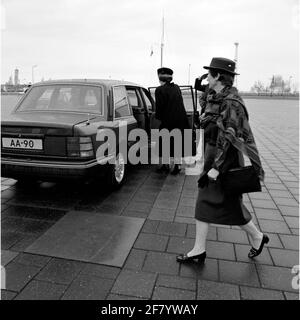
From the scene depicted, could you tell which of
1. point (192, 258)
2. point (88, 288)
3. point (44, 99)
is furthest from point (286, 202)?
point (44, 99)

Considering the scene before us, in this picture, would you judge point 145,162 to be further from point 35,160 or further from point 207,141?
point 207,141

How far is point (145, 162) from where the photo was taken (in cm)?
718

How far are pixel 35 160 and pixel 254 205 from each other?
9.95 ft

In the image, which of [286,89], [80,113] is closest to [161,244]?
[80,113]

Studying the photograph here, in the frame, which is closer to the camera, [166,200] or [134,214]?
[134,214]

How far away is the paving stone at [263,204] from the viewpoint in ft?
15.0

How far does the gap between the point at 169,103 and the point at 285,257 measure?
3481 mm

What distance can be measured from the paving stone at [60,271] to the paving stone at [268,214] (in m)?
2.43

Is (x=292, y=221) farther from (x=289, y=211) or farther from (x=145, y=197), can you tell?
(x=145, y=197)

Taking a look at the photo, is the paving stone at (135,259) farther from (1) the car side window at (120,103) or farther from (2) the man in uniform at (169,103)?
(2) the man in uniform at (169,103)

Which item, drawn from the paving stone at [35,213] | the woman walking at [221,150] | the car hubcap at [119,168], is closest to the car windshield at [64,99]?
the car hubcap at [119,168]

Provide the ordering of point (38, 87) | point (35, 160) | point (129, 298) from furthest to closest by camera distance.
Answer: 1. point (38, 87)
2. point (35, 160)
3. point (129, 298)

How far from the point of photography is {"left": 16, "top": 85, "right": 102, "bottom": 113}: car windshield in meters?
4.86

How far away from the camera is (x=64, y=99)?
16.5 ft
